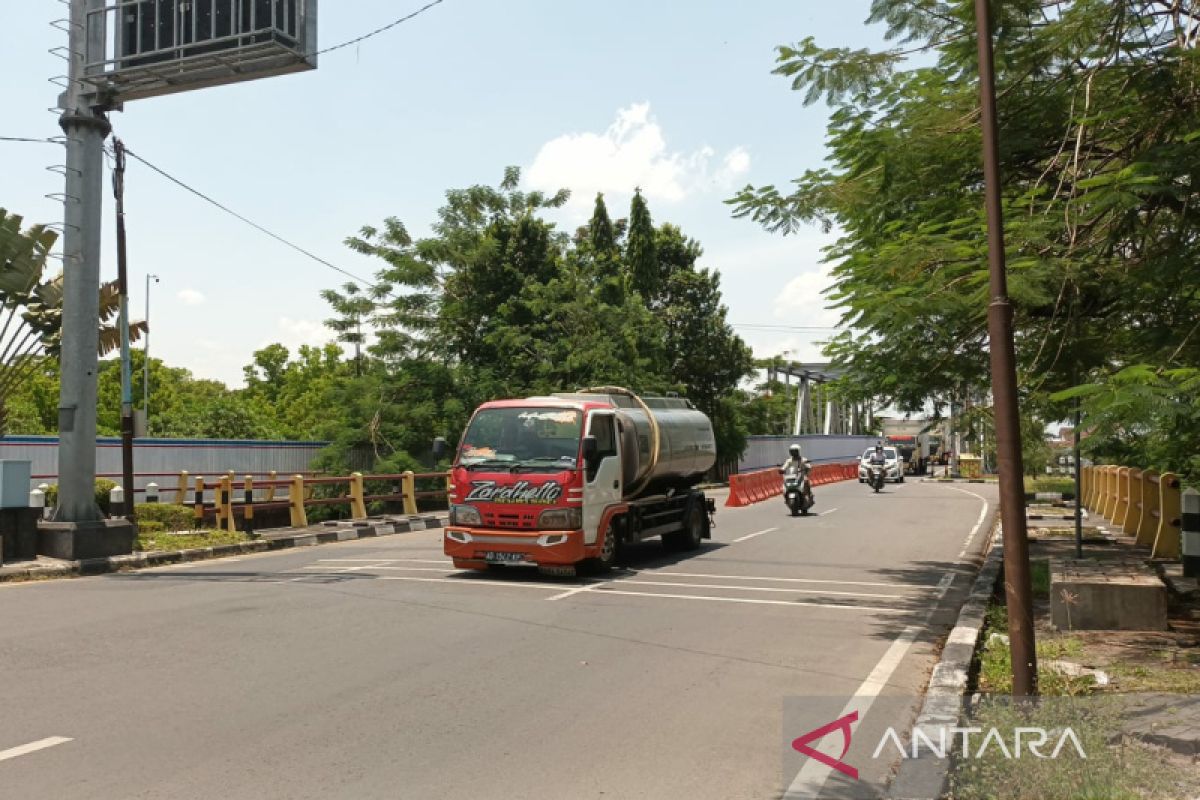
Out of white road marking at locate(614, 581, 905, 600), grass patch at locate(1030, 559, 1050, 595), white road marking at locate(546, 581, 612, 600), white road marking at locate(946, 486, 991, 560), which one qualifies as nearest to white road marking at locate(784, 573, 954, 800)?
white road marking at locate(614, 581, 905, 600)

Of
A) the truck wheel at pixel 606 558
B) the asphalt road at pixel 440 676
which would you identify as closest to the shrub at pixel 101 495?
the asphalt road at pixel 440 676

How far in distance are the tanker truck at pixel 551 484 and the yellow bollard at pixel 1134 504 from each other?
8.14m

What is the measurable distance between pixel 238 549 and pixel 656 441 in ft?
25.6

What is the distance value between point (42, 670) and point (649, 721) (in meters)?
4.63

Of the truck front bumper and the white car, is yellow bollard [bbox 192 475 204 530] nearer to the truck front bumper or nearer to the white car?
the truck front bumper

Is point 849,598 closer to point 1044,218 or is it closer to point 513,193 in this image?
point 1044,218

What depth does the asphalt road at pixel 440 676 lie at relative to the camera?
16.3ft

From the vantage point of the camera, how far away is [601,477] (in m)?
12.9

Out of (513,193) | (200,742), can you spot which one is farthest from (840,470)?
(200,742)

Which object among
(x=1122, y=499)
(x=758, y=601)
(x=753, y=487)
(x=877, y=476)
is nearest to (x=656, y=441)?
(x=758, y=601)

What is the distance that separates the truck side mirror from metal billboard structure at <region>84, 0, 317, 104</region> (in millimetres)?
7048

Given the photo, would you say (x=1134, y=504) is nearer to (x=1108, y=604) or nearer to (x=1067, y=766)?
(x=1108, y=604)

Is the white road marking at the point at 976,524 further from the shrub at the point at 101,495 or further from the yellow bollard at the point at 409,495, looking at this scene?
the shrub at the point at 101,495

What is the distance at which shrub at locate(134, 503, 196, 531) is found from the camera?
18.3m
